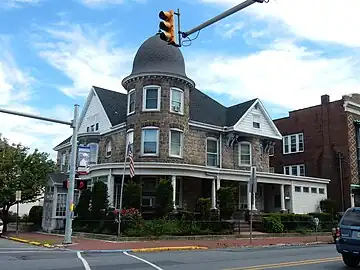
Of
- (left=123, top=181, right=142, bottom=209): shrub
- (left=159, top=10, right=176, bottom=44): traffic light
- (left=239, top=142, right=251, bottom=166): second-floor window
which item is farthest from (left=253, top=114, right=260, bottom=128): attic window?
(left=159, top=10, right=176, bottom=44): traffic light

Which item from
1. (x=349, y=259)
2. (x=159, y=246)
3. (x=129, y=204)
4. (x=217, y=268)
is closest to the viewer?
(x=217, y=268)

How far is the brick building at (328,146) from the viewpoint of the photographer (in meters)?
39.5

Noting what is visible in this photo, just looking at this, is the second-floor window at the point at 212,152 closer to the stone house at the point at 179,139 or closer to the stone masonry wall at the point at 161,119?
the stone house at the point at 179,139

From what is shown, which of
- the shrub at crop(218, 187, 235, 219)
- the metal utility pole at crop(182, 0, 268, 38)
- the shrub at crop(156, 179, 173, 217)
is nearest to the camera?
the metal utility pole at crop(182, 0, 268, 38)

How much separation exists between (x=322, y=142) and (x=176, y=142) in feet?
58.7

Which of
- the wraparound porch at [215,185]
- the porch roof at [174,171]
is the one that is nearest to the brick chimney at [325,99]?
the wraparound porch at [215,185]

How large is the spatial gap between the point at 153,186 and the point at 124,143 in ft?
14.6

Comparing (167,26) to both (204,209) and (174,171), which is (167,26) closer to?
(204,209)

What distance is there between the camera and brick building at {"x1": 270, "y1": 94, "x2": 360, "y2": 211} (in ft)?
130

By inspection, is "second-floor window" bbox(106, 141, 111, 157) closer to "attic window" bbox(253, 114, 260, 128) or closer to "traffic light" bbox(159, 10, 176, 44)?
"attic window" bbox(253, 114, 260, 128)

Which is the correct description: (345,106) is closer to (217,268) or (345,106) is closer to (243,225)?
(243,225)

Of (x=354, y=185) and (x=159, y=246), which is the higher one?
(x=354, y=185)

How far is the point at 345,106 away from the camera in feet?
132

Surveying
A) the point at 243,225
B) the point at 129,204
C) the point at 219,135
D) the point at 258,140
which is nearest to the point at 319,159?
the point at 258,140
